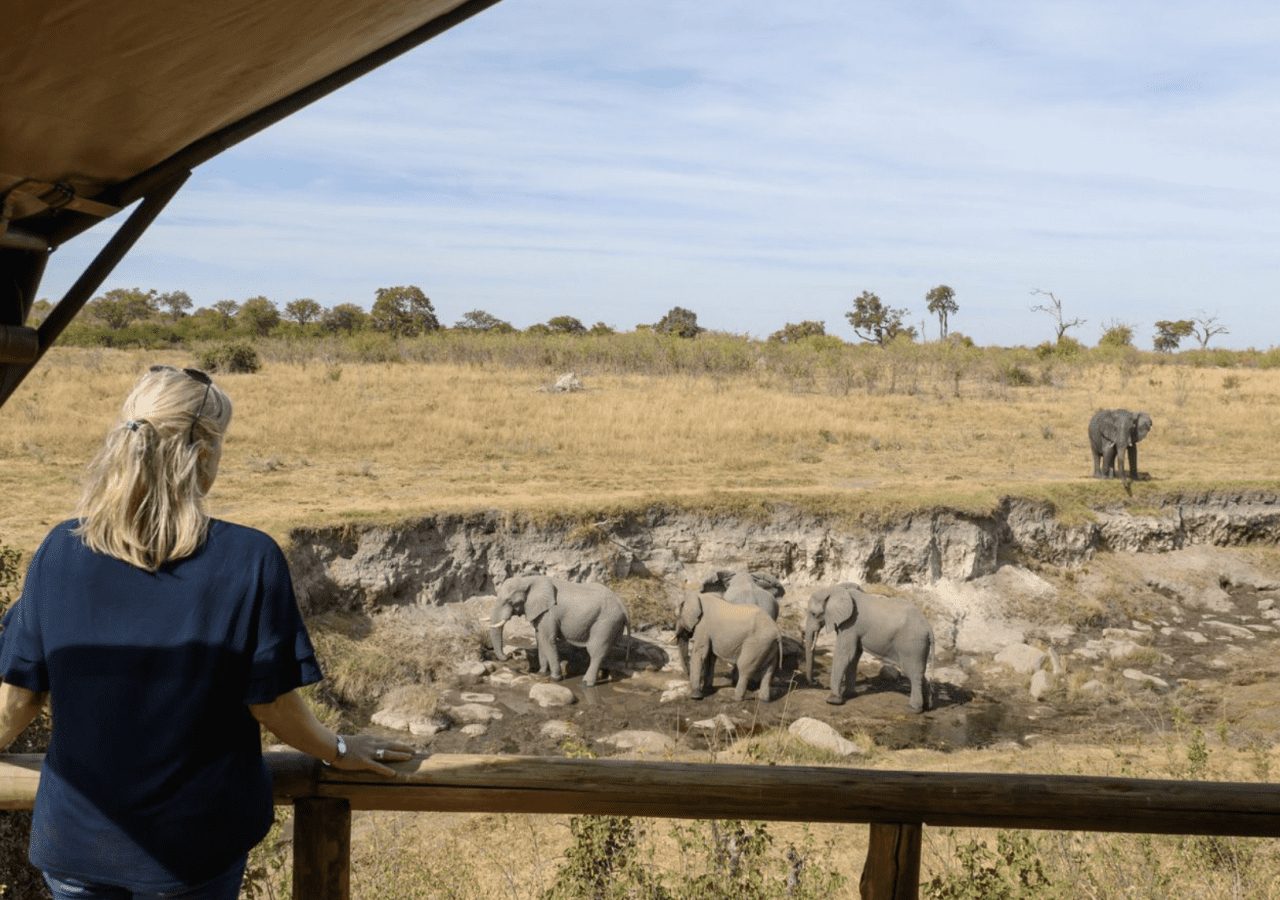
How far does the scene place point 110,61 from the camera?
2172 millimetres

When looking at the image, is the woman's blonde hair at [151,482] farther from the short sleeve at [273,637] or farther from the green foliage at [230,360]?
the green foliage at [230,360]

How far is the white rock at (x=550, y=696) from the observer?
43.9ft

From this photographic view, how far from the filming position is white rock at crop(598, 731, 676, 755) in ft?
38.8

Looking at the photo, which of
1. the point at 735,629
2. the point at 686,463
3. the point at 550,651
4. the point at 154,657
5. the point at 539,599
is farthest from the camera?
the point at 686,463

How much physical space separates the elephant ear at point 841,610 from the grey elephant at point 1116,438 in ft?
26.4

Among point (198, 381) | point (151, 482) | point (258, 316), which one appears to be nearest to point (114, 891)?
point (151, 482)

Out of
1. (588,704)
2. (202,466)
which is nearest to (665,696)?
(588,704)

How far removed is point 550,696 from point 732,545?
14.0ft

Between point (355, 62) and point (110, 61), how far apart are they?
0.90m

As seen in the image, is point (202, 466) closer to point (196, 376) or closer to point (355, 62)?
point (196, 376)

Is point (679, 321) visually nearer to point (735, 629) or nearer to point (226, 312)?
point (226, 312)

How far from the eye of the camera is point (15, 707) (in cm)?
213

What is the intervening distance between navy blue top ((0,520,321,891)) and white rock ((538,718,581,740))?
34.1 feet

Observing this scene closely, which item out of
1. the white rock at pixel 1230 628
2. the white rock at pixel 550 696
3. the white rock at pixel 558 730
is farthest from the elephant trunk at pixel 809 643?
the white rock at pixel 1230 628
